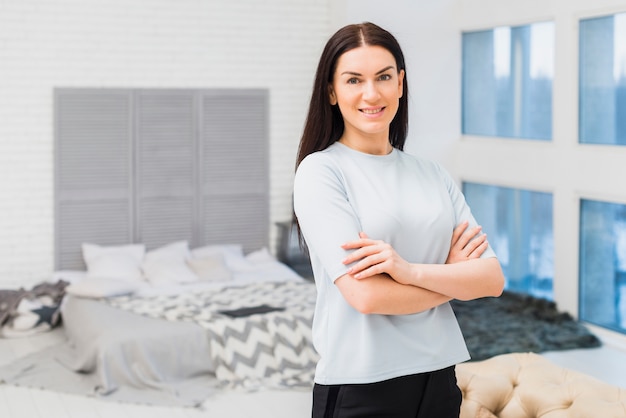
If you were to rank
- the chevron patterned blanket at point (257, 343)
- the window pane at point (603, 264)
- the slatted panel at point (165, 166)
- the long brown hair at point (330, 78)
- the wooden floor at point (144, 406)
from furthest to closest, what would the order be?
the slatted panel at point (165, 166) → the window pane at point (603, 264) → the chevron patterned blanket at point (257, 343) → the wooden floor at point (144, 406) → the long brown hair at point (330, 78)

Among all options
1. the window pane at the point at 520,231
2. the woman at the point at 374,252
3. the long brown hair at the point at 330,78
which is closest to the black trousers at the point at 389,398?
the woman at the point at 374,252

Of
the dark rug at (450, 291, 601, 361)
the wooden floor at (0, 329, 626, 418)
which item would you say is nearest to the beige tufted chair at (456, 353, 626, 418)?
the wooden floor at (0, 329, 626, 418)

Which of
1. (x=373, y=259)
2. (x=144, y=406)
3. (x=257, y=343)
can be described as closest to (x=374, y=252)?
(x=373, y=259)

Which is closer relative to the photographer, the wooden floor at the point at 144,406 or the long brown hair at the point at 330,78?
the long brown hair at the point at 330,78

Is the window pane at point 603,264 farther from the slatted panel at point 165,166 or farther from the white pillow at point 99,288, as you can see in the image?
the white pillow at point 99,288

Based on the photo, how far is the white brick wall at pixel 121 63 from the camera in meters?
7.34

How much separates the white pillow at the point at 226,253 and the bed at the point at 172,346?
108 centimetres

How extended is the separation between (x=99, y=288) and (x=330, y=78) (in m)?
4.83

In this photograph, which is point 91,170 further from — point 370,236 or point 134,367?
point 370,236

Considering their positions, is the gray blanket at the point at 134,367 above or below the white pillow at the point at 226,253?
below

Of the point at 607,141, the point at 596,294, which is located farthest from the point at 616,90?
the point at 596,294

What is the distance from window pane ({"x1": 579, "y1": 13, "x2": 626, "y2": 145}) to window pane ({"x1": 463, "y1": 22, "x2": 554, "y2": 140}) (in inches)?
18.2

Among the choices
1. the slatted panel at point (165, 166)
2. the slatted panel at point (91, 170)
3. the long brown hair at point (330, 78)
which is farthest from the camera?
the slatted panel at point (165, 166)

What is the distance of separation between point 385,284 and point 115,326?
158 inches
